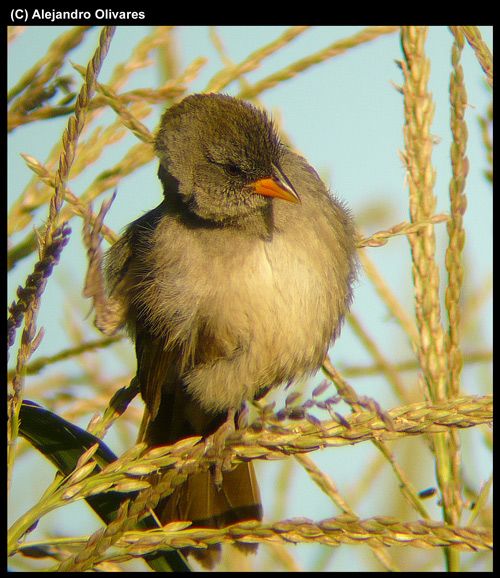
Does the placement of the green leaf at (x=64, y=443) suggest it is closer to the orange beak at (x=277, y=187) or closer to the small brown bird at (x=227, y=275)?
the small brown bird at (x=227, y=275)

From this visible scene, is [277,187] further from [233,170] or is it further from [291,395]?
[291,395]

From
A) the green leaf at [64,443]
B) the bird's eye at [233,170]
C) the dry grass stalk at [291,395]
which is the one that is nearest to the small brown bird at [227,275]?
the bird's eye at [233,170]

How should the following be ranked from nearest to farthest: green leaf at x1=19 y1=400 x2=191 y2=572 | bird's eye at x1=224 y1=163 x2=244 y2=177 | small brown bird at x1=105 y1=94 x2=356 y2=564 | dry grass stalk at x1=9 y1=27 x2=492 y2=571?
dry grass stalk at x1=9 y1=27 x2=492 y2=571 < green leaf at x1=19 y1=400 x2=191 y2=572 < small brown bird at x1=105 y1=94 x2=356 y2=564 < bird's eye at x1=224 y1=163 x2=244 y2=177

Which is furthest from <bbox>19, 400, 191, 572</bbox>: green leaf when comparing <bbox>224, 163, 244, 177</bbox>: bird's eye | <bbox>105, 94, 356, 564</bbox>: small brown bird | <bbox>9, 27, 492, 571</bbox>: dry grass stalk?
<bbox>224, 163, 244, 177</bbox>: bird's eye

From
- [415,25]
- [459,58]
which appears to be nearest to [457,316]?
[459,58]

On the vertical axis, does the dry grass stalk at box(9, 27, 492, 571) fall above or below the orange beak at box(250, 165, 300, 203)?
below

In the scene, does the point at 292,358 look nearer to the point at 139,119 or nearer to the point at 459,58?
the point at 139,119

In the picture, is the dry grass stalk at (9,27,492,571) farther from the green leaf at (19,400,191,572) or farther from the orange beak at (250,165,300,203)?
the orange beak at (250,165,300,203)
